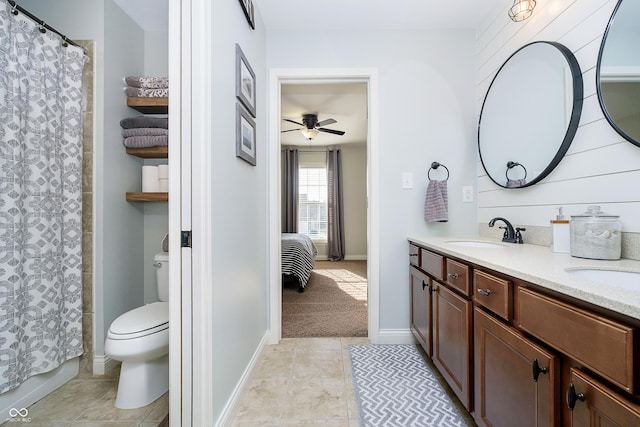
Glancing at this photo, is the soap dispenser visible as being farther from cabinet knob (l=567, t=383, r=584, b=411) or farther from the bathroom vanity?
cabinet knob (l=567, t=383, r=584, b=411)

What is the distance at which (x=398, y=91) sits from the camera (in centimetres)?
228

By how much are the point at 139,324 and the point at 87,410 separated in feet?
1.77

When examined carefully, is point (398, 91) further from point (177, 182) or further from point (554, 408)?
point (554, 408)

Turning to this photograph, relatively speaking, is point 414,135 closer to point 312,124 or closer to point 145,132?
point 145,132

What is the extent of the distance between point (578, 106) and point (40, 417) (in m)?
3.13

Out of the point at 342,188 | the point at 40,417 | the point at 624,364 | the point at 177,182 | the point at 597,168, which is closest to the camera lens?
the point at 624,364

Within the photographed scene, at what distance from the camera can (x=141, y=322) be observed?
1.53 m

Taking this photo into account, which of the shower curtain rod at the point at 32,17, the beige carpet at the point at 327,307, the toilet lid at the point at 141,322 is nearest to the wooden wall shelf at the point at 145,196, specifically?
the toilet lid at the point at 141,322

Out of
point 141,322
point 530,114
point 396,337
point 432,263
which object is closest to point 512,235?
point 432,263

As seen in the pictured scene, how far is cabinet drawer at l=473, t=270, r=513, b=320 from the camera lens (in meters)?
1.01

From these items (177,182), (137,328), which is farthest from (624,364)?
(137,328)

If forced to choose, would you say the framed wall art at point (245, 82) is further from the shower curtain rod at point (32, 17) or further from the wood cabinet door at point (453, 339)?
the wood cabinet door at point (453, 339)

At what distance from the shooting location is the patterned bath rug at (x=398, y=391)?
4.71 feet

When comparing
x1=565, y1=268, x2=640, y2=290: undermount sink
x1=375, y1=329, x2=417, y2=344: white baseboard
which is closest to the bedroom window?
x1=375, y1=329, x2=417, y2=344: white baseboard
